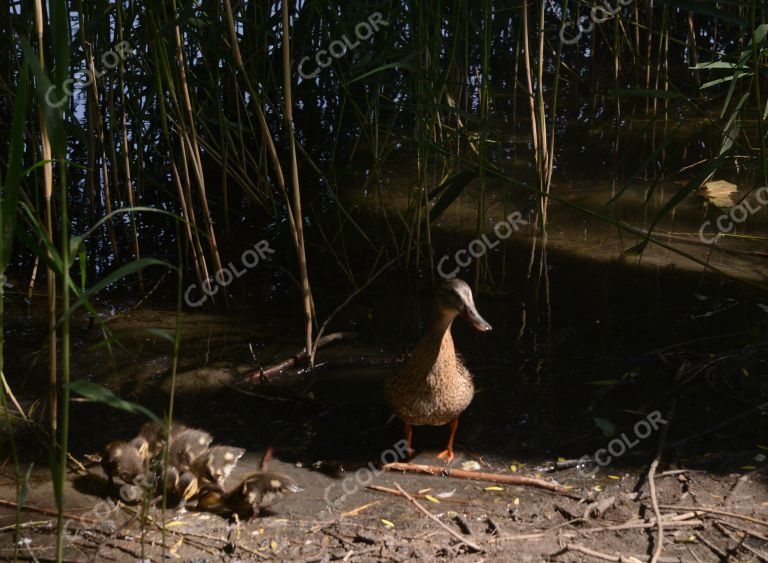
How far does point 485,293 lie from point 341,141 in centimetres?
292

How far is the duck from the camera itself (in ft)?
11.1

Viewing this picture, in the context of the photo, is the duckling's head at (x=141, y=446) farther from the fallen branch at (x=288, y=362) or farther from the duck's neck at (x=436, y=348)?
the duck's neck at (x=436, y=348)

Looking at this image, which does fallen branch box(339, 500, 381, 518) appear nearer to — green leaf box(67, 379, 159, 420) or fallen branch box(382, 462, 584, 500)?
fallen branch box(382, 462, 584, 500)

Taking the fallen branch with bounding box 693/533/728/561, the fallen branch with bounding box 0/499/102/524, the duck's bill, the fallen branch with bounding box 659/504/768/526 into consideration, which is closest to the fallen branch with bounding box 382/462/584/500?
Result: the fallen branch with bounding box 659/504/768/526

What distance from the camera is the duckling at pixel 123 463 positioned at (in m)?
3.05

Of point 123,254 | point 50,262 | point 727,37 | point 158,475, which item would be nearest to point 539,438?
point 158,475

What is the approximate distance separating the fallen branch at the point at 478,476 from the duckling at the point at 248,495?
46cm

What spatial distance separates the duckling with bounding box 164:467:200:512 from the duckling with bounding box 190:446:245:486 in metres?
0.03

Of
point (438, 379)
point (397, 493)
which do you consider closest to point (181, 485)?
point (397, 493)

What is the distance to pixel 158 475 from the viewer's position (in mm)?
3152

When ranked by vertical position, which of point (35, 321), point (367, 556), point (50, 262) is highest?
point (50, 262)

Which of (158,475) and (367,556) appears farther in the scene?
(158,475)

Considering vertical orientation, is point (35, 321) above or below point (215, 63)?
below

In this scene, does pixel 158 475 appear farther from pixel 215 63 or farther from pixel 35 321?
pixel 215 63
